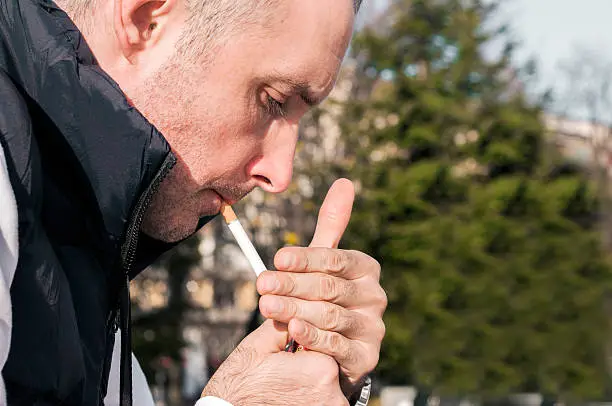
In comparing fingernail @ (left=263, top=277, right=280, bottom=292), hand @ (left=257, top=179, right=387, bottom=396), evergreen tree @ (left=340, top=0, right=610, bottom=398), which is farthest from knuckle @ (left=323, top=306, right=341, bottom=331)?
evergreen tree @ (left=340, top=0, right=610, bottom=398)

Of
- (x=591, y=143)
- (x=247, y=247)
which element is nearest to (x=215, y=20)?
(x=247, y=247)

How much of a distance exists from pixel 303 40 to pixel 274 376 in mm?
685

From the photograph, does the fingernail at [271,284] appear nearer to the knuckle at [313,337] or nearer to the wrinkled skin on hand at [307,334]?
the wrinkled skin on hand at [307,334]

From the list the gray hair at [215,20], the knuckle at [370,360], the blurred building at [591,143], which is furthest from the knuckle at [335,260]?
the blurred building at [591,143]

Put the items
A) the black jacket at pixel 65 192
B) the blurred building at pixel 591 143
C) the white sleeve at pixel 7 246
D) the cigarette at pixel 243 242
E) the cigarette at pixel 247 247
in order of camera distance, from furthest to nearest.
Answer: the blurred building at pixel 591 143, the cigarette at pixel 243 242, the cigarette at pixel 247 247, the black jacket at pixel 65 192, the white sleeve at pixel 7 246

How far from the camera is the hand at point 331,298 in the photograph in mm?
1651

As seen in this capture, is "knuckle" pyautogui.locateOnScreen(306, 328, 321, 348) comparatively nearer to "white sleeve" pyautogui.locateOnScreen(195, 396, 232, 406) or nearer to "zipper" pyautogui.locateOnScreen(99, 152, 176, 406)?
A: "white sleeve" pyautogui.locateOnScreen(195, 396, 232, 406)

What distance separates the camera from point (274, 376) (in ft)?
5.52

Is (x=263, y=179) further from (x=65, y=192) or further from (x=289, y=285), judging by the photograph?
(x=65, y=192)

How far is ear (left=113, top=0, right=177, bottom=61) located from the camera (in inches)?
69.6

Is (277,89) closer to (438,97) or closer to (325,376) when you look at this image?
(325,376)

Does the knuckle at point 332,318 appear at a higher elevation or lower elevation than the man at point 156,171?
lower

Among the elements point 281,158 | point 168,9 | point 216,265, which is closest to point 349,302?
point 281,158

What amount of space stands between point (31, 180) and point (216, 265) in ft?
63.7
